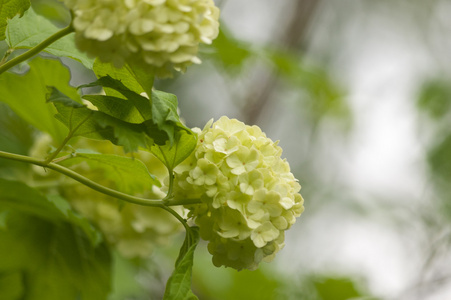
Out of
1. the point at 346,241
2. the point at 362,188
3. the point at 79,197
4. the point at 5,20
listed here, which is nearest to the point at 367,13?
the point at 362,188

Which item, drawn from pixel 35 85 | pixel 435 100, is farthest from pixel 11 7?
pixel 435 100

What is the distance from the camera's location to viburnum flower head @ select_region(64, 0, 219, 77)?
0.54m

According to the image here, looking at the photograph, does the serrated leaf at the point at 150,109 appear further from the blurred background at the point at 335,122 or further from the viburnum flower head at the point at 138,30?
the blurred background at the point at 335,122

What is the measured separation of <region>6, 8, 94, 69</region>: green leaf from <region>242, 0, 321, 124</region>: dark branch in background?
137 cm

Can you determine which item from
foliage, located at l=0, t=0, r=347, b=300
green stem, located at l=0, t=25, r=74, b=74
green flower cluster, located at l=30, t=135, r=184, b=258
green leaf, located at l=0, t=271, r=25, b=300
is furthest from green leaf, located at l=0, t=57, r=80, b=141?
green stem, located at l=0, t=25, r=74, b=74

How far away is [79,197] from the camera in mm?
1147

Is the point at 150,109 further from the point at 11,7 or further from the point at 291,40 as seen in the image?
the point at 291,40

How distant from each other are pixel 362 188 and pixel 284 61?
1.32 metres

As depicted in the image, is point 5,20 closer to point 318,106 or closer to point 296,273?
point 296,273

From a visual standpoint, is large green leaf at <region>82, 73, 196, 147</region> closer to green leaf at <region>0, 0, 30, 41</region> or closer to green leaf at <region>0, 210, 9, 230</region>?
green leaf at <region>0, 0, 30, 41</region>

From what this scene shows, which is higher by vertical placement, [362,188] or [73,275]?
[73,275]

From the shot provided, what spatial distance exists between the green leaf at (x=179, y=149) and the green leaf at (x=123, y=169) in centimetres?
6

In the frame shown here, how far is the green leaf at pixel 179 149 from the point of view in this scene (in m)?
0.69

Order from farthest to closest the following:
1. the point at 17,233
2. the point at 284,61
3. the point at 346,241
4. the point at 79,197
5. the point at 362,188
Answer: the point at 362,188
the point at 346,241
the point at 284,61
the point at 79,197
the point at 17,233
